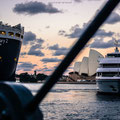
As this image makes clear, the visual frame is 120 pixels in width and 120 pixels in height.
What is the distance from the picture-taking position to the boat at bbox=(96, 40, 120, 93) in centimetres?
4313

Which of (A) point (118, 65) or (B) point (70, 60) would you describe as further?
(A) point (118, 65)

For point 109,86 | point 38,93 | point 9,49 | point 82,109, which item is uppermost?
point 9,49

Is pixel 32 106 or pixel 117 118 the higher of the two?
pixel 32 106

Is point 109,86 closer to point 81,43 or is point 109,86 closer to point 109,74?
point 109,74

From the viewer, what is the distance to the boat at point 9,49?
3192 cm

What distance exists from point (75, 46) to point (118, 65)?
46.8 metres

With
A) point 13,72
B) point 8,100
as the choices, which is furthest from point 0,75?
point 8,100

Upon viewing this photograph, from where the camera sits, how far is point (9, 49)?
33.6 meters

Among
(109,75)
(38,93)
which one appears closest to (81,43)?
(38,93)

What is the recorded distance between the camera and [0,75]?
31.2 metres

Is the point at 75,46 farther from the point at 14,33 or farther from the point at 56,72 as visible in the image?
the point at 14,33

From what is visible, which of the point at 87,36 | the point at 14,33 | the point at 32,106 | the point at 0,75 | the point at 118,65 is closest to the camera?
the point at 87,36

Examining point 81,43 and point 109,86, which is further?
point 109,86

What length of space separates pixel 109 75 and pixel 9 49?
2025cm
